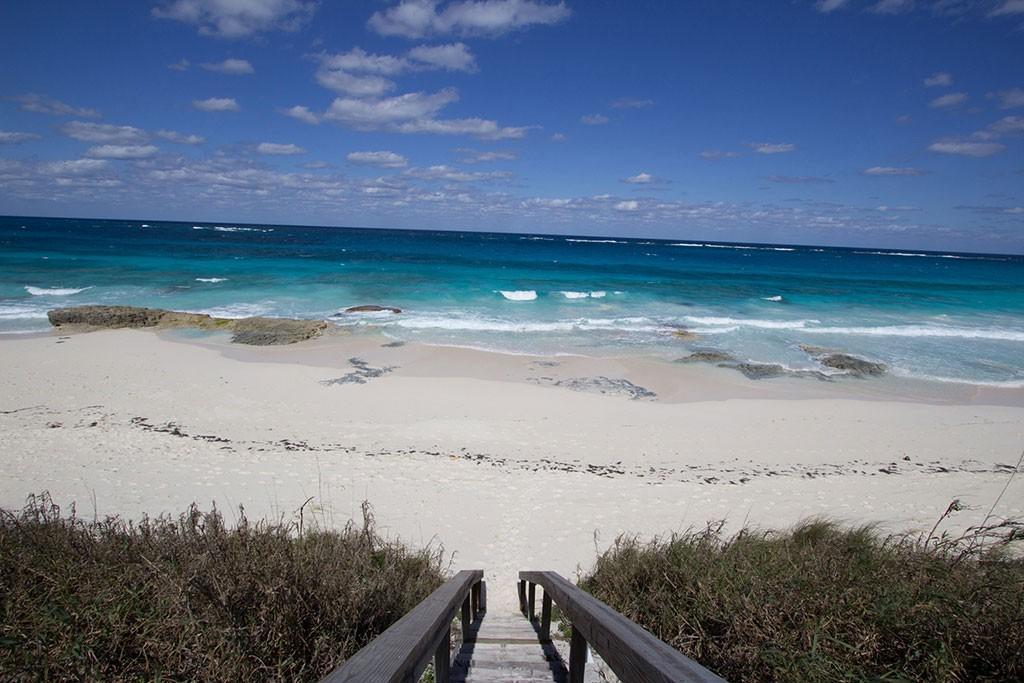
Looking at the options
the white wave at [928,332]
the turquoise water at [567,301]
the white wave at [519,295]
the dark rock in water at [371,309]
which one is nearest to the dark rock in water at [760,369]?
the turquoise water at [567,301]

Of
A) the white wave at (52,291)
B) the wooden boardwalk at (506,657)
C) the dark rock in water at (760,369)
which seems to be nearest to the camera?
the wooden boardwalk at (506,657)

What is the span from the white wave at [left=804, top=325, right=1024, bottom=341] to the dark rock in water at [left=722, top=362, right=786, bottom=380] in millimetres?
8995

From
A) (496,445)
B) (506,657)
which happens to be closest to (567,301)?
(496,445)

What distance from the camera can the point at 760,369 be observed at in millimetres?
17062

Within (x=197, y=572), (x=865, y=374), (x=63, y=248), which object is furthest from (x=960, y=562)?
(x=63, y=248)

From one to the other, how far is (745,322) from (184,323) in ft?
86.5

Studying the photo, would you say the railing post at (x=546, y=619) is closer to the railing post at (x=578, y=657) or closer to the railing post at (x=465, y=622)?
the railing post at (x=465, y=622)

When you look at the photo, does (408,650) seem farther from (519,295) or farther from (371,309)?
(519,295)

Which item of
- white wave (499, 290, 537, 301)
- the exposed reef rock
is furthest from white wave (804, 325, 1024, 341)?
the exposed reef rock

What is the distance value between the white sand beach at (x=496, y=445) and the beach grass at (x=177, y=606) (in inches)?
122

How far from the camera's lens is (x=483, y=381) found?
14.5m

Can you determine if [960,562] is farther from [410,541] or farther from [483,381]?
[483,381]

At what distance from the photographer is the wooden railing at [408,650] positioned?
1.31 meters

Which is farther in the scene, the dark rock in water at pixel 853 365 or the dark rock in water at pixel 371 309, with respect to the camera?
the dark rock in water at pixel 371 309
